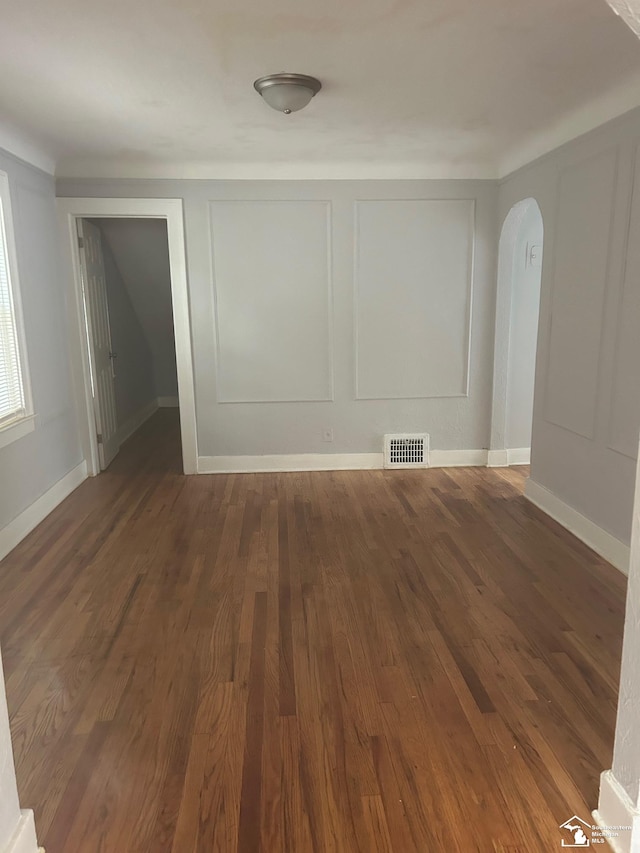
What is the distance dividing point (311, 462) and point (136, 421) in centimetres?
272

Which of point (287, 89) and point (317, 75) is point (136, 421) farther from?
point (317, 75)

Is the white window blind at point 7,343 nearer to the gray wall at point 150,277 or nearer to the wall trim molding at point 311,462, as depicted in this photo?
the wall trim molding at point 311,462

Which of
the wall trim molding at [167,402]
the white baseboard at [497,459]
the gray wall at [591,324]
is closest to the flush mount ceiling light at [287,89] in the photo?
the gray wall at [591,324]

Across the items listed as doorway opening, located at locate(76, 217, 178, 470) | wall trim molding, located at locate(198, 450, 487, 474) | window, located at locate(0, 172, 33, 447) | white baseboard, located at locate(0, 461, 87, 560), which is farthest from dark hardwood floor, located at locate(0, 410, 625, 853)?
doorway opening, located at locate(76, 217, 178, 470)

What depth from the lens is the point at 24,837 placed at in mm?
1435

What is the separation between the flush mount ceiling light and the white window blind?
6.13 ft

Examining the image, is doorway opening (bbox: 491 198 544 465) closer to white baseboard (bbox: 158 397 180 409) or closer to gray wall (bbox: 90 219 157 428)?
gray wall (bbox: 90 219 157 428)

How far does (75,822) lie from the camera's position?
164 cm

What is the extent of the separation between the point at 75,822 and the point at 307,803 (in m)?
0.67

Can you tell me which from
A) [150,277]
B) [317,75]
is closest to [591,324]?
[317,75]

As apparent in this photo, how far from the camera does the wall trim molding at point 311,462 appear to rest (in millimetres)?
4984

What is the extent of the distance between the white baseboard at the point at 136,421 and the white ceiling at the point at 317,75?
2695 millimetres

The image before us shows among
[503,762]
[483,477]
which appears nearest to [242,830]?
[503,762]

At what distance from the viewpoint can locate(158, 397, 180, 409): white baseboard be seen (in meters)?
7.92
